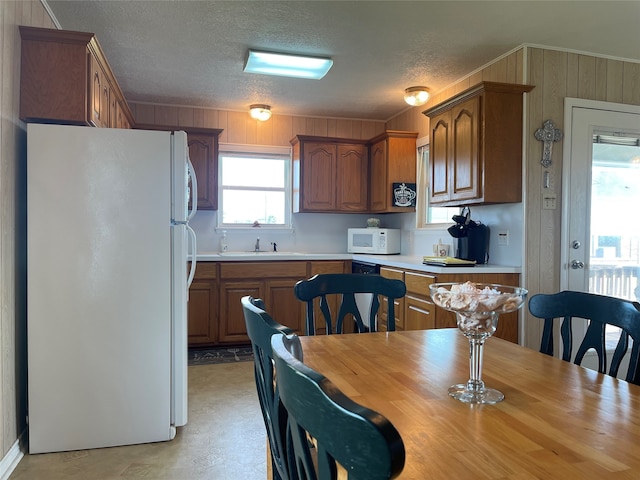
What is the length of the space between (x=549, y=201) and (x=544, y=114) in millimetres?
610

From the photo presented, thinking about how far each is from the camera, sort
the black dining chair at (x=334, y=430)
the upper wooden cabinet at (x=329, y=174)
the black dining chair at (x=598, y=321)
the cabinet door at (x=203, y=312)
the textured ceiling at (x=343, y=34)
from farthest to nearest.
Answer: the upper wooden cabinet at (x=329, y=174)
the cabinet door at (x=203, y=312)
the textured ceiling at (x=343, y=34)
the black dining chair at (x=598, y=321)
the black dining chair at (x=334, y=430)

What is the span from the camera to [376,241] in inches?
188

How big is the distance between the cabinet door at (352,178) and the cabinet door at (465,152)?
1.69 metres

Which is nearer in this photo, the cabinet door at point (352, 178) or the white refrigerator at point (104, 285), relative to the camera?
the white refrigerator at point (104, 285)

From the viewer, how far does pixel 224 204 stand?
201 inches

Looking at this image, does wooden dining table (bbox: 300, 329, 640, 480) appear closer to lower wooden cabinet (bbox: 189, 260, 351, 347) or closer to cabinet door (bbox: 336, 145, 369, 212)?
lower wooden cabinet (bbox: 189, 260, 351, 347)

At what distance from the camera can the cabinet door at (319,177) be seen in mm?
4984

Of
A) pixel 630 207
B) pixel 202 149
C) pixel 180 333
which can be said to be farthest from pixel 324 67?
pixel 630 207

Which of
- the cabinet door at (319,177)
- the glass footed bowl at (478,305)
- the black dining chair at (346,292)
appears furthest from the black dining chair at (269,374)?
the cabinet door at (319,177)

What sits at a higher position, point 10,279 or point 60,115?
point 60,115

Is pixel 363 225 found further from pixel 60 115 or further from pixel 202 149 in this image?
pixel 60 115

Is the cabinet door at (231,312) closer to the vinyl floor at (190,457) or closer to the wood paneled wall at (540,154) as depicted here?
the vinyl floor at (190,457)

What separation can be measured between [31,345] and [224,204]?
297 cm

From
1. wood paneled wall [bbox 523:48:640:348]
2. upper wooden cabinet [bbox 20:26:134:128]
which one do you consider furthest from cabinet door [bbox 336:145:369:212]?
upper wooden cabinet [bbox 20:26:134:128]
